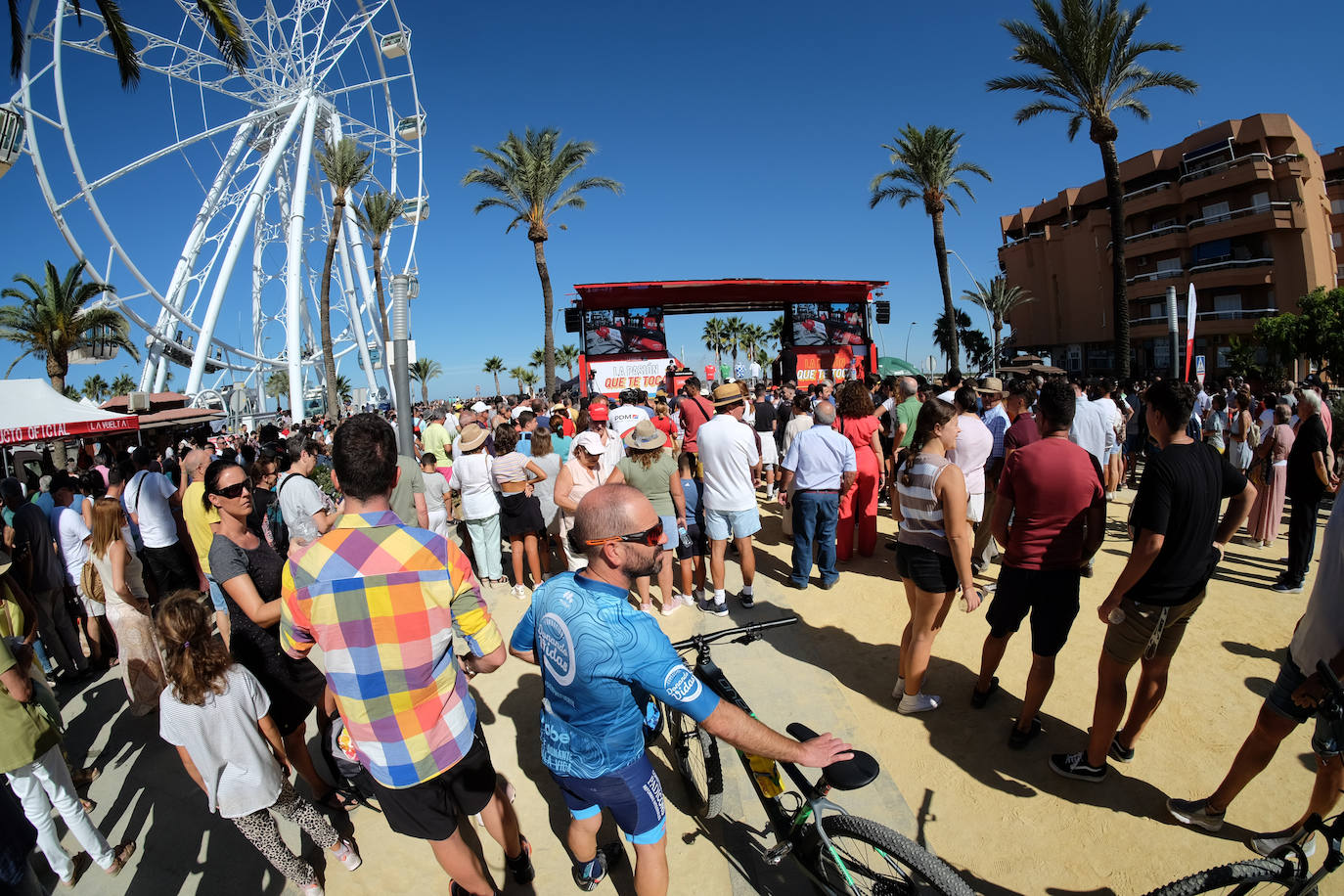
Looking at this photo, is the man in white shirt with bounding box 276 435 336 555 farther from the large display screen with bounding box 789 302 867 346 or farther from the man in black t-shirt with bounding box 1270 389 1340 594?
the large display screen with bounding box 789 302 867 346

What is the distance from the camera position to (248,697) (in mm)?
2674

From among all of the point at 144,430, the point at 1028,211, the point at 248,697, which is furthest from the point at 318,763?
the point at 1028,211

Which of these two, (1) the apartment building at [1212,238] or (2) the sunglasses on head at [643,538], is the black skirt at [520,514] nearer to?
(2) the sunglasses on head at [643,538]

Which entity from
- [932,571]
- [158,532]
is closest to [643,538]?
[932,571]

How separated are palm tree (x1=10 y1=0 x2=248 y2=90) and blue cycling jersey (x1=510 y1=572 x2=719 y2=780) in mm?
10540

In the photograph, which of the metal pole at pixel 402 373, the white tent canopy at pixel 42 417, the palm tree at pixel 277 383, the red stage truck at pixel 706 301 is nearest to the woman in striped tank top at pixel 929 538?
the metal pole at pixel 402 373

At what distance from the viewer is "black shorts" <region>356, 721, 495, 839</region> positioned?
2.22 m

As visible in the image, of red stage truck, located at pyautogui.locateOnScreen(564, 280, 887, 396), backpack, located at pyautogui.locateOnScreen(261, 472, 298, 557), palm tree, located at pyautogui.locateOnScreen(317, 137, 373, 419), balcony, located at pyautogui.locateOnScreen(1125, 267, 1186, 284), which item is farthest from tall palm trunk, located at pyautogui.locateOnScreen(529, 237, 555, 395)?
balcony, located at pyautogui.locateOnScreen(1125, 267, 1186, 284)

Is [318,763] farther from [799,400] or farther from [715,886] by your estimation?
[799,400]

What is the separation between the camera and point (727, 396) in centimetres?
544

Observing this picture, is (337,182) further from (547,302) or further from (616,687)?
(616,687)

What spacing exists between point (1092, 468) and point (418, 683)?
344 cm

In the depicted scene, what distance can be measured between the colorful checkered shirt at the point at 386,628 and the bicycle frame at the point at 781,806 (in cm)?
101

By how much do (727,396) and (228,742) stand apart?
13.2 feet
